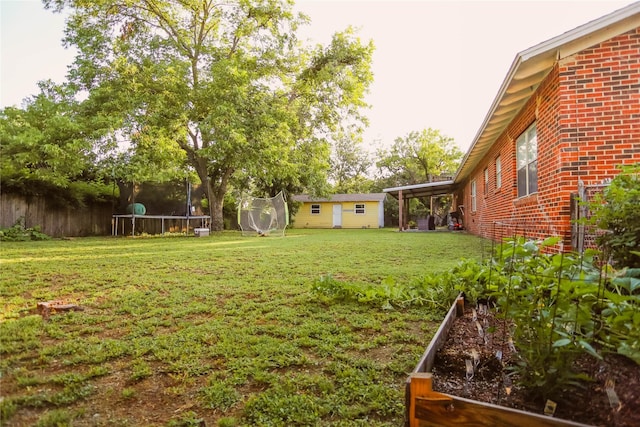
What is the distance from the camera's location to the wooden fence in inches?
421

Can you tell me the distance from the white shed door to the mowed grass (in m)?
24.3

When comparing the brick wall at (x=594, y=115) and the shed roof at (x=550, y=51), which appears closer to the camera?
the shed roof at (x=550, y=51)

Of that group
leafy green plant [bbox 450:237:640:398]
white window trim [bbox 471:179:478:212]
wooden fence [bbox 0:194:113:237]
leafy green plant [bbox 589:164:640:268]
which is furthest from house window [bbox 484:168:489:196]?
wooden fence [bbox 0:194:113:237]

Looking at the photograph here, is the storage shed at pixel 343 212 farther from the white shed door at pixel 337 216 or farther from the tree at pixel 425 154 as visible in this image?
the tree at pixel 425 154

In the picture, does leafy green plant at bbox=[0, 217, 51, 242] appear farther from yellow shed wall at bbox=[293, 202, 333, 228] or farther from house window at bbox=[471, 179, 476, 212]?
yellow shed wall at bbox=[293, 202, 333, 228]

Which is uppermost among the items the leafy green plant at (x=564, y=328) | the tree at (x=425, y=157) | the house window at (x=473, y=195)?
the tree at (x=425, y=157)

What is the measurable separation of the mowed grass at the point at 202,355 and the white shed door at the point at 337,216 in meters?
24.3

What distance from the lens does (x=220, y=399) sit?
1.59 meters

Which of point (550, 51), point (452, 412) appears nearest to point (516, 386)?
point (452, 412)

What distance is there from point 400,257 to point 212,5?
13.8 m

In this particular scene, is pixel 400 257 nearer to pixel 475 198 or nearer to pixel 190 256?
pixel 190 256

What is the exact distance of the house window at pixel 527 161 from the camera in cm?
595

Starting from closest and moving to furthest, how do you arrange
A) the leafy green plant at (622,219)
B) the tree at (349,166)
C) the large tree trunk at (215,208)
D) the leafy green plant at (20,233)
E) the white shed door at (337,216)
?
the leafy green plant at (622,219)
the leafy green plant at (20,233)
the large tree trunk at (215,208)
the white shed door at (337,216)
the tree at (349,166)

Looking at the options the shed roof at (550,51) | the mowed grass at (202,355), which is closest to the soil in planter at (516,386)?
the mowed grass at (202,355)
